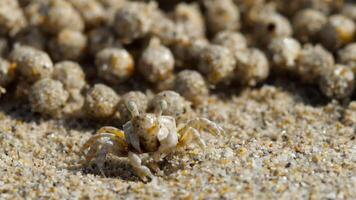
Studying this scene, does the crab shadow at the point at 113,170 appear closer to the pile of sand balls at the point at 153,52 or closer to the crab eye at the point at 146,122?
the crab eye at the point at 146,122

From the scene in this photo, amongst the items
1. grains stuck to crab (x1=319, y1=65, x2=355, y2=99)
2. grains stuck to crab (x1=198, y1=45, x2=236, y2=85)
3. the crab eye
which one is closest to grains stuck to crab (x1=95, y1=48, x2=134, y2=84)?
grains stuck to crab (x1=198, y1=45, x2=236, y2=85)

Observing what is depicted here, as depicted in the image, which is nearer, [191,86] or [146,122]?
[146,122]

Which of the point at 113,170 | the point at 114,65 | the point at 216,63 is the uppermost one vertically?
the point at 216,63

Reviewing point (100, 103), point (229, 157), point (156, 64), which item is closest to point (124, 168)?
point (229, 157)

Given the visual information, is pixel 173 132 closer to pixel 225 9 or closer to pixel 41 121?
pixel 41 121

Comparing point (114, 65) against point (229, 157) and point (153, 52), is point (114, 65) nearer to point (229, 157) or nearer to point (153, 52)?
point (153, 52)
